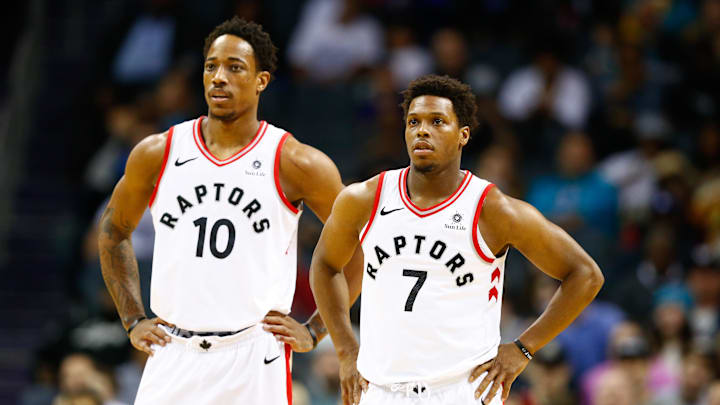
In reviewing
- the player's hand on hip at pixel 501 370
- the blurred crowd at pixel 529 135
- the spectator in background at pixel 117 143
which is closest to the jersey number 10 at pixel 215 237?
the player's hand on hip at pixel 501 370

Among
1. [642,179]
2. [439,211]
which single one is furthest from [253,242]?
[642,179]

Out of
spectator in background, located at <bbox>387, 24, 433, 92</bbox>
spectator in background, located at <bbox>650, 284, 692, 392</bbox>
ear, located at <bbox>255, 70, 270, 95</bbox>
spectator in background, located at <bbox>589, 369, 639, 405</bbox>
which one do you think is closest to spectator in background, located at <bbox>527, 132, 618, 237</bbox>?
spectator in background, located at <bbox>650, 284, 692, 392</bbox>

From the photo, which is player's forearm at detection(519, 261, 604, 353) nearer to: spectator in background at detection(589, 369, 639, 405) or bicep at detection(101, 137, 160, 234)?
bicep at detection(101, 137, 160, 234)

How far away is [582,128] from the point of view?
39.8ft

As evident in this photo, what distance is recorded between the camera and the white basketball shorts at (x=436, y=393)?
18.7ft

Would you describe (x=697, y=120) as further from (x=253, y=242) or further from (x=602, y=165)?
(x=253, y=242)

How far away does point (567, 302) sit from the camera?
581 cm

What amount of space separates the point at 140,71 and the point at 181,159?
24.9 ft

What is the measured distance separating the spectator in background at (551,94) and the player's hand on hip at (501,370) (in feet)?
21.7

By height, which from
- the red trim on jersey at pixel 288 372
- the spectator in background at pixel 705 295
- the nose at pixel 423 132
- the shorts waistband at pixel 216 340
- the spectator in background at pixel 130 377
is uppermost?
the nose at pixel 423 132

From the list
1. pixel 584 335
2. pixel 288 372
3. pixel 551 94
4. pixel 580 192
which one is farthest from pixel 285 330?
pixel 551 94

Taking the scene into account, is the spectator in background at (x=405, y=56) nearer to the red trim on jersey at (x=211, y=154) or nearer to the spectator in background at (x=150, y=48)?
the spectator in background at (x=150, y=48)

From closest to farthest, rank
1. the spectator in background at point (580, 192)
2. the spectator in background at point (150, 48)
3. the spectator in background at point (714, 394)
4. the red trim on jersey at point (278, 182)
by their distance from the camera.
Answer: the red trim on jersey at point (278, 182) → the spectator in background at point (714, 394) → the spectator in background at point (580, 192) → the spectator in background at point (150, 48)

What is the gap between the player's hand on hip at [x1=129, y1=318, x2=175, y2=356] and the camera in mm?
6258
